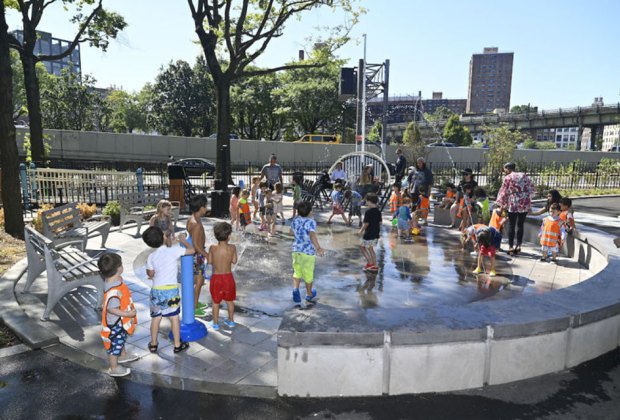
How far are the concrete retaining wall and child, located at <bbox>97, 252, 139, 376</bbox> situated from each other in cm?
3074

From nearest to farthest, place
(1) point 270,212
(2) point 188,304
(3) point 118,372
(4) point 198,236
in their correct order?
1. (3) point 118,372
2. (2) point 188,304
3. (4) point 198,236
4. (1) point 270,212

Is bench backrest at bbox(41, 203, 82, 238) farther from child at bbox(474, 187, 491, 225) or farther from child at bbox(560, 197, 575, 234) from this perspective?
child at bbox(560, 197, 575, 234)

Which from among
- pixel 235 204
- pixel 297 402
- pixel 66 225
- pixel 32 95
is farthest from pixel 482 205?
pixel 32 95

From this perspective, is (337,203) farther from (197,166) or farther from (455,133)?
(455,133)

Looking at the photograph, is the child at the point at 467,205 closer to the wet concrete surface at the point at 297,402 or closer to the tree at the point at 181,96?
the wet concrete surface at the point at 297,402

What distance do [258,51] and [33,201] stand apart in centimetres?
932

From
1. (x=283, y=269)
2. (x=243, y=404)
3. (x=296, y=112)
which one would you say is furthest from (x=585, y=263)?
(x=296, y=112)

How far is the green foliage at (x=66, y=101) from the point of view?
147ft

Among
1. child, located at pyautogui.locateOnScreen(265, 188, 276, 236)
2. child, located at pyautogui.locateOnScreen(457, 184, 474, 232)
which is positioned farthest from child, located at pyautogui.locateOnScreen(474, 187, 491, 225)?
child, located at pyautogui.locateOnScreen(265, 188, 276, 236)

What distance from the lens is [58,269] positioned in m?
5.85

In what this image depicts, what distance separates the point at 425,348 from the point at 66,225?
7.24 meters

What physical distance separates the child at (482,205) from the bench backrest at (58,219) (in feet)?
27.0

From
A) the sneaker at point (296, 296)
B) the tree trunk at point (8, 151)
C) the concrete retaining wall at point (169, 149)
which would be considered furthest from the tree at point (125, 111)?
the sneaker at point (296, 296)

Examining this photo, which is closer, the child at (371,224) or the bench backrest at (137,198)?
the child at (371,224)
